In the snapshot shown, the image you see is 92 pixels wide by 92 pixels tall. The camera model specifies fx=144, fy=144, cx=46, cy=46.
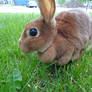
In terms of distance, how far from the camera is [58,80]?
50.7 inches

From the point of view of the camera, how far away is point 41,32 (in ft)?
4.44

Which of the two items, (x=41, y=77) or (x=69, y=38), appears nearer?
(x=41, y=77)

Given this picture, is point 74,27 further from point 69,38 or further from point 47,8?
point 47,8

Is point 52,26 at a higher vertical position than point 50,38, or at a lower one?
higher

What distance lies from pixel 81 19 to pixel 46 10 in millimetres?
584

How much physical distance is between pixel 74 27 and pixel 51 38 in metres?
0.35

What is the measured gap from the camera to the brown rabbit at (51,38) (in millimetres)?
1328

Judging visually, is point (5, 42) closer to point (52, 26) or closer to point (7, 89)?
point (52, 26)

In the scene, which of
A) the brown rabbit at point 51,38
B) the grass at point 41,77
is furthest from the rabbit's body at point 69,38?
the grass at point 41,77

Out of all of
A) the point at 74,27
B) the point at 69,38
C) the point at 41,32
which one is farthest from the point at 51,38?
the point at 74,27

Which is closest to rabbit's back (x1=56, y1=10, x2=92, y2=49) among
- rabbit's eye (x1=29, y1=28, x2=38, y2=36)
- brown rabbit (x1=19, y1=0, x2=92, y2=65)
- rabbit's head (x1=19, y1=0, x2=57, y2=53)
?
brown rabbit (x1=19, y1=0, x2=92, y2=65)

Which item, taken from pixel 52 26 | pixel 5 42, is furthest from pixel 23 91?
pixel 5 42

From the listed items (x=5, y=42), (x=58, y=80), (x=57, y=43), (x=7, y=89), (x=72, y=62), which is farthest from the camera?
(x=5, y=42)

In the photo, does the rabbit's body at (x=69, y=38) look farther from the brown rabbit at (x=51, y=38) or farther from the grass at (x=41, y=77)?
the grass at (x=41, y=77)
